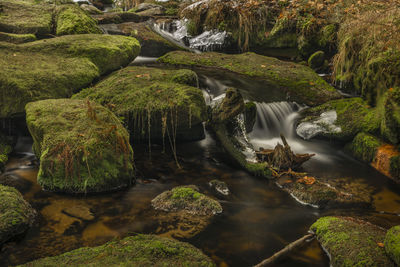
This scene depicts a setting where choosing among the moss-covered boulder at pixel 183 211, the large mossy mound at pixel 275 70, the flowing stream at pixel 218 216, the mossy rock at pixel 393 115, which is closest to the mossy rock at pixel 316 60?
the large mossy mound at pixel 275 70

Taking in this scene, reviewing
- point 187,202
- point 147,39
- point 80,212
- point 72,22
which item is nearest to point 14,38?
point 72,22

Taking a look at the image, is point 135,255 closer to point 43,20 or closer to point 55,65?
point 55,65

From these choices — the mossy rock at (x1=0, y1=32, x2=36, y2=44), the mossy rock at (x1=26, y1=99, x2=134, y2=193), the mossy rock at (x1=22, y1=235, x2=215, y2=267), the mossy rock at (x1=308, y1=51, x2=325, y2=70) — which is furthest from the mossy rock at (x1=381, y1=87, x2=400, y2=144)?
the mossy rock at (x1=0, y1=32, x2=36, y2=44)

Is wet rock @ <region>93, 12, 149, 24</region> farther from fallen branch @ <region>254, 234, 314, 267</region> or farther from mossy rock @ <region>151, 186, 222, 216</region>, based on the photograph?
fallen branch @ <region>254, 234, 314, 267</region>

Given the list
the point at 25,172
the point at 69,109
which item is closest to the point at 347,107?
the point at 69,109

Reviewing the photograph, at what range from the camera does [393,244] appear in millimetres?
3332

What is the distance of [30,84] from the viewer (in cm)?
659

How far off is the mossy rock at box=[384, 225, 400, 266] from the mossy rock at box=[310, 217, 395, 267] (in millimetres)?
63

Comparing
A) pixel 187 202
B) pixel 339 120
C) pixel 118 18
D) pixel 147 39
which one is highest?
pixel 118 18

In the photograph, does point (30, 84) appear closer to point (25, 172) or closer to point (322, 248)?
point (25, 172)

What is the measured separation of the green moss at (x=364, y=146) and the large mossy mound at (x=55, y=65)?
5.99m

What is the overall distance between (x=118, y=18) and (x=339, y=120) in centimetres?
951

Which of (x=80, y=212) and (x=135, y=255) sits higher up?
(x=135, y=255)

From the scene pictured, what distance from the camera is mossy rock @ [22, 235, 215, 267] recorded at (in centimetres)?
304
